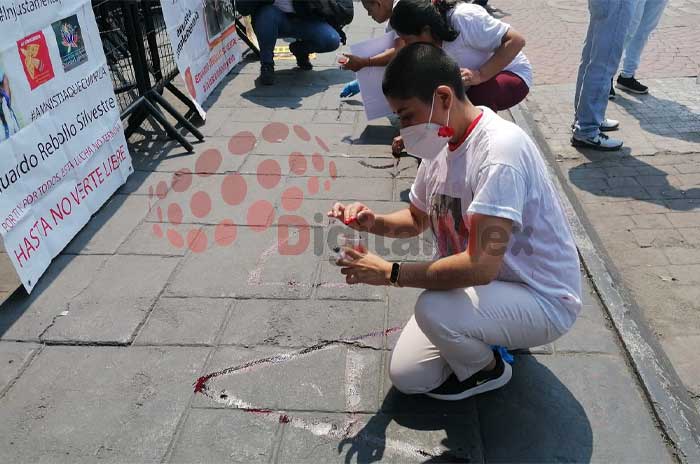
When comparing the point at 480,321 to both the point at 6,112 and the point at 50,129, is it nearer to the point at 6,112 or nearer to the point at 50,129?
the point at 6,112

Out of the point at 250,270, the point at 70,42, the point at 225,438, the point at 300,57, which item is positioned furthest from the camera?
the point at 300,57

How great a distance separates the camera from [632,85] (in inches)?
243

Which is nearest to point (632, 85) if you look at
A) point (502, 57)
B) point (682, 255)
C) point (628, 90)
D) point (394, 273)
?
point (628, 90)

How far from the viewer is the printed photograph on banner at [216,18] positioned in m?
6.27

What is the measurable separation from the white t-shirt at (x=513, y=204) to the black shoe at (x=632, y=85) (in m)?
4.58

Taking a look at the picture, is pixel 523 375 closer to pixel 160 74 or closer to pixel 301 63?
pixel 160 74

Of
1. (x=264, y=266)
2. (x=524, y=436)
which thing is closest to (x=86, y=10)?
(x=264, y=266)

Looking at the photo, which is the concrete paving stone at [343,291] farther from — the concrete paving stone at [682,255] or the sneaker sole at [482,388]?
the concrete paving stone at [682,255]

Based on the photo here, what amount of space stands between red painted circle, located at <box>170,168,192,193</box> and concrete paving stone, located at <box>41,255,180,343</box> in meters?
0.97

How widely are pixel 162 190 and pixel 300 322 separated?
193cm

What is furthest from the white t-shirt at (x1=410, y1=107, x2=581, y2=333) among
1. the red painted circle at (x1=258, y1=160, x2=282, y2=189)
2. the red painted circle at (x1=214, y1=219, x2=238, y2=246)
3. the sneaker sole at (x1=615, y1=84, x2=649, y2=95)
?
the sneaker sole at (x1=615, y1=84, x2=649, y2=95)

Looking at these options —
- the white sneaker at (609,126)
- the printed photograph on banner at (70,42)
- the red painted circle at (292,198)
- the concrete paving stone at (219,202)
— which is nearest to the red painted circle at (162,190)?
the concrete paving stone at (219,202)

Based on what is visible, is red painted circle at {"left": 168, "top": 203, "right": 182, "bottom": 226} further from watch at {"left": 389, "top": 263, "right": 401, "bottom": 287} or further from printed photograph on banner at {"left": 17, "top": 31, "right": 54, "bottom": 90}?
watch at {"left": 389, "top": 263, "right": 401, "bottom": 287}

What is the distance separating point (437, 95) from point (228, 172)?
2.83m
